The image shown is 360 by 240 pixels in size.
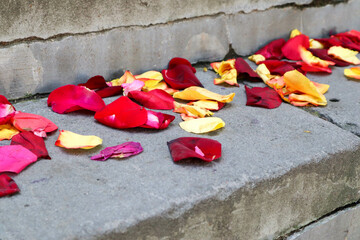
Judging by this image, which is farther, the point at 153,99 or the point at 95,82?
the point at 95,82

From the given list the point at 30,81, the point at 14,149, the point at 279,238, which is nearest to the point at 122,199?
the point at 14,149

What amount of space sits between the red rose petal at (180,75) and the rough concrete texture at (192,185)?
265 mm

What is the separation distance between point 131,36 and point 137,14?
9 cm

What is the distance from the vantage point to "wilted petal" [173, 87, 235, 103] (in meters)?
1.70

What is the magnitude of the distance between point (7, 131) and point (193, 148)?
579 millimetres

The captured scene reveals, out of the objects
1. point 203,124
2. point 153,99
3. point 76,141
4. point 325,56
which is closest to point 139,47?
point 153,99

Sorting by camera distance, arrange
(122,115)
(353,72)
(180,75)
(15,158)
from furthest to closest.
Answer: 1. (353,72)
2. (180,75)
3. (122,115)
4. (15,158)

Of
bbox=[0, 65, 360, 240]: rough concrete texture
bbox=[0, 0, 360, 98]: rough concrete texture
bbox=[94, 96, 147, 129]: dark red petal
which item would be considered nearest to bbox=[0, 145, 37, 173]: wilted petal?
bbox=[0, 65, 360, 240]: rough concrete texture

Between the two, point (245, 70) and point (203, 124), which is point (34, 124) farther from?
point (245, 70)

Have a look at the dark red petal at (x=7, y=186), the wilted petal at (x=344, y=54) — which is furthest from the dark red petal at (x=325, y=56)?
the dark red petal at (x=7, y=186)

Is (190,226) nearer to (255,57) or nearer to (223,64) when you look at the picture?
(223,64)

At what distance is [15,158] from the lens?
1229 millimetres

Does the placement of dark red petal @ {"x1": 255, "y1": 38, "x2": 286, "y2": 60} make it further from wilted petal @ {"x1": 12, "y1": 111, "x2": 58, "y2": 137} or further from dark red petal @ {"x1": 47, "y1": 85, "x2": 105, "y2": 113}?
wilted petal @ {"x1": 12, "y1": 111, "x2": 58, "y2": 137}

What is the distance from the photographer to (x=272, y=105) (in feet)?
5.69
